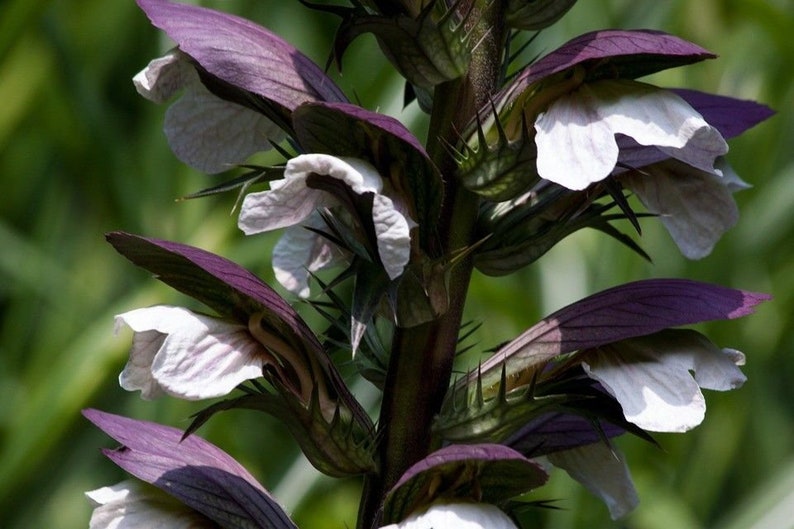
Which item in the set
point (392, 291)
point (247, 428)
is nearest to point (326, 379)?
point (392, 291)

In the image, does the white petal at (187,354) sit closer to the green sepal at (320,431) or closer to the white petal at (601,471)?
the green sepal at (320,431)

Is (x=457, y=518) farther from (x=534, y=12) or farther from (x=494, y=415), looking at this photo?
(x=534, y=12)

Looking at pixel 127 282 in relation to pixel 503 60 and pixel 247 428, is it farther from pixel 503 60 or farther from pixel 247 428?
pixel 503 60

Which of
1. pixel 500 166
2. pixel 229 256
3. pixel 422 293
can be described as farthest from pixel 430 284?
pixel 229 256

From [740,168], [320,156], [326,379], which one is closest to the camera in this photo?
[320,156]

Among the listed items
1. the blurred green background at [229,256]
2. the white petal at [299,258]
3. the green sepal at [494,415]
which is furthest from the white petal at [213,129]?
the blurred green background at [229,256]
